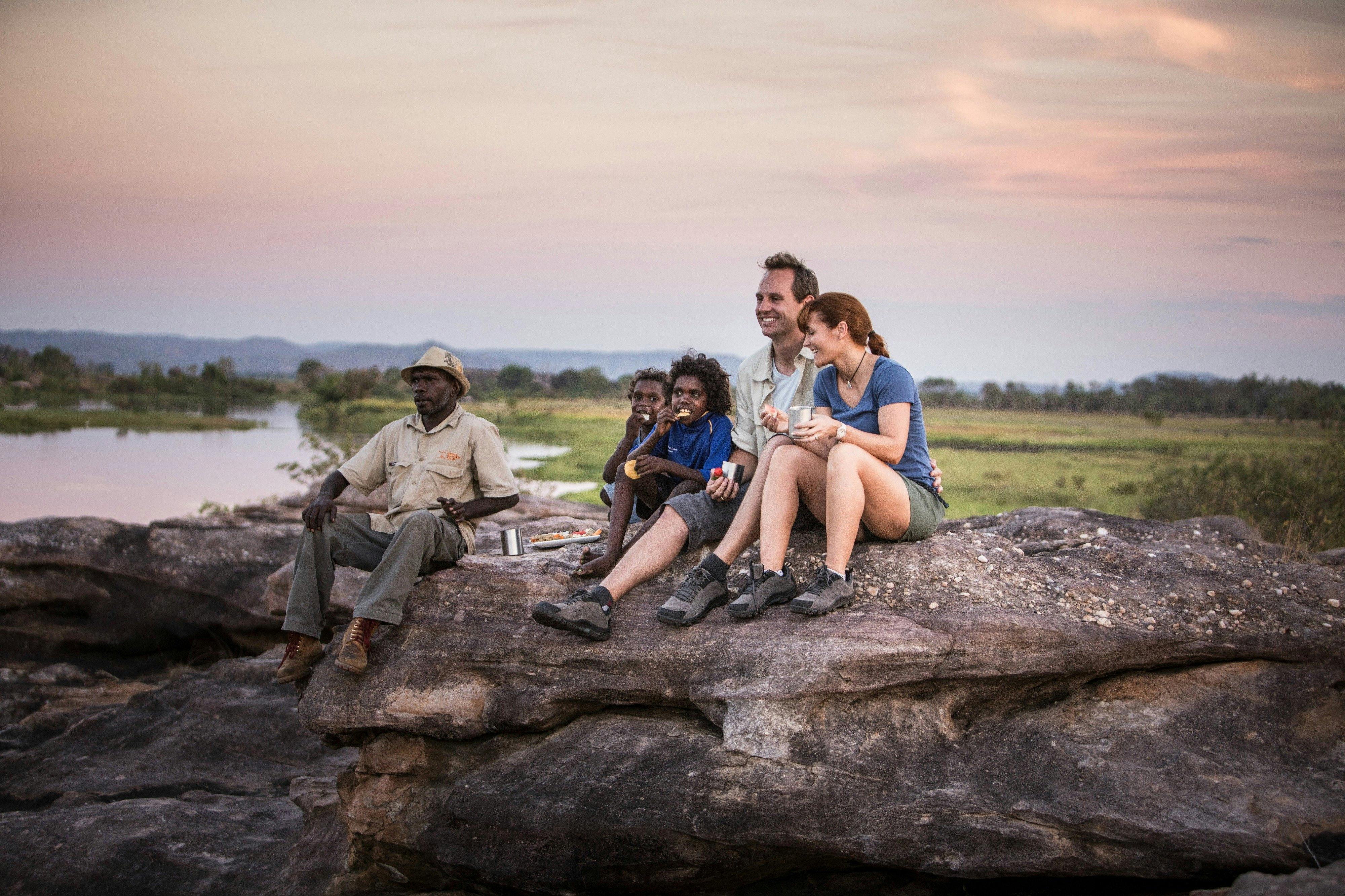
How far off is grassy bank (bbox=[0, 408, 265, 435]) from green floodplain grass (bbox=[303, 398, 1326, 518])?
250 inches

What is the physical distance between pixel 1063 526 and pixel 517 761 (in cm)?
463

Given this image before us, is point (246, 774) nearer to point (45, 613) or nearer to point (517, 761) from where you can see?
point (517, 761)

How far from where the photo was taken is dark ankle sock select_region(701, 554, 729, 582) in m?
5.75

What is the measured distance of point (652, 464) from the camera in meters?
6.40

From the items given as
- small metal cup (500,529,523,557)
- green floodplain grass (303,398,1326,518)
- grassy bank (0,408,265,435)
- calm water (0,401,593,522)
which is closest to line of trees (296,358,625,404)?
green floodplain grass (303,398,1326,518)

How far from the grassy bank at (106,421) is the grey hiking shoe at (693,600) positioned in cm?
6029

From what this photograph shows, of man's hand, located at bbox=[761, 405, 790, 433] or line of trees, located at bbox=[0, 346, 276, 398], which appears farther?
line of trees, located at bbox=[0, 346, 276, 398]

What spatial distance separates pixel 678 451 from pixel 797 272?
1584 millimetres

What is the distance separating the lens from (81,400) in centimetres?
6950

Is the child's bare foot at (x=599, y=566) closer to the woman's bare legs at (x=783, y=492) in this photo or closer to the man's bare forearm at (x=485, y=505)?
the man's bare forearm at (x=485, y=505)

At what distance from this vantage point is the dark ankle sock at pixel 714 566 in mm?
5750

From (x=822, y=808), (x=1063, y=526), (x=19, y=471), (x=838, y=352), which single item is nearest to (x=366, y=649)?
(x=822, y=808)

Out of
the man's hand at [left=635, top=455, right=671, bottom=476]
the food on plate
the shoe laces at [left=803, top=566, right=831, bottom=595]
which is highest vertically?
the man's hand at [left=635, top=455, right=671, bottom=476]

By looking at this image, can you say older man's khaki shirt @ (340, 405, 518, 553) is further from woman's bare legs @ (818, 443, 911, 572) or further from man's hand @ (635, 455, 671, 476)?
woman's bare legs @ (818, 443, 911, 572)
